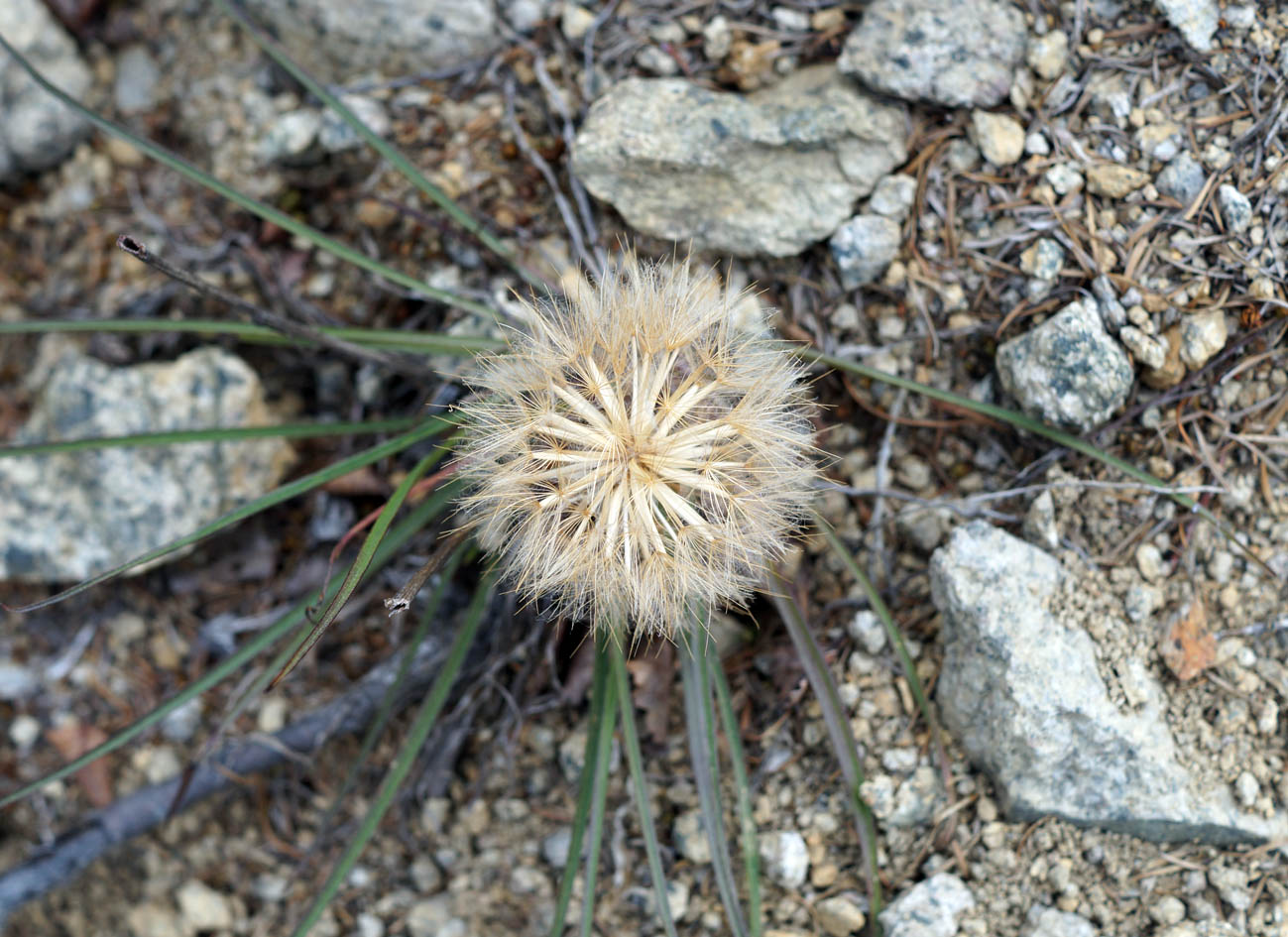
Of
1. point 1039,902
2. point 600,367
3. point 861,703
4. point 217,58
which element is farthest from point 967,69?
point 217,58

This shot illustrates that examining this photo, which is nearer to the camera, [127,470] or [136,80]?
[127,470]

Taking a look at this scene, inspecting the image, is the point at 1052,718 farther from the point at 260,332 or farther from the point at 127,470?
the point at 127,470

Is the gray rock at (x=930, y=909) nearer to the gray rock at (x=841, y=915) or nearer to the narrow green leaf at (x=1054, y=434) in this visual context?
the gray rock at (x=841, y=915)

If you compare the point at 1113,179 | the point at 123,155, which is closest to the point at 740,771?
the point at 1113,179

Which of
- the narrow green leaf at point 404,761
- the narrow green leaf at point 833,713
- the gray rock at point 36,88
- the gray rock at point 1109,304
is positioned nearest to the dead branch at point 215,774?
the narrow green leaf at point 404,761

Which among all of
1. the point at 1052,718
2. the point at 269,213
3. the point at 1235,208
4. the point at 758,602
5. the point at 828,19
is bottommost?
the point at 1052,718

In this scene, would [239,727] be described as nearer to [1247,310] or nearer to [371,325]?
[371,325]
